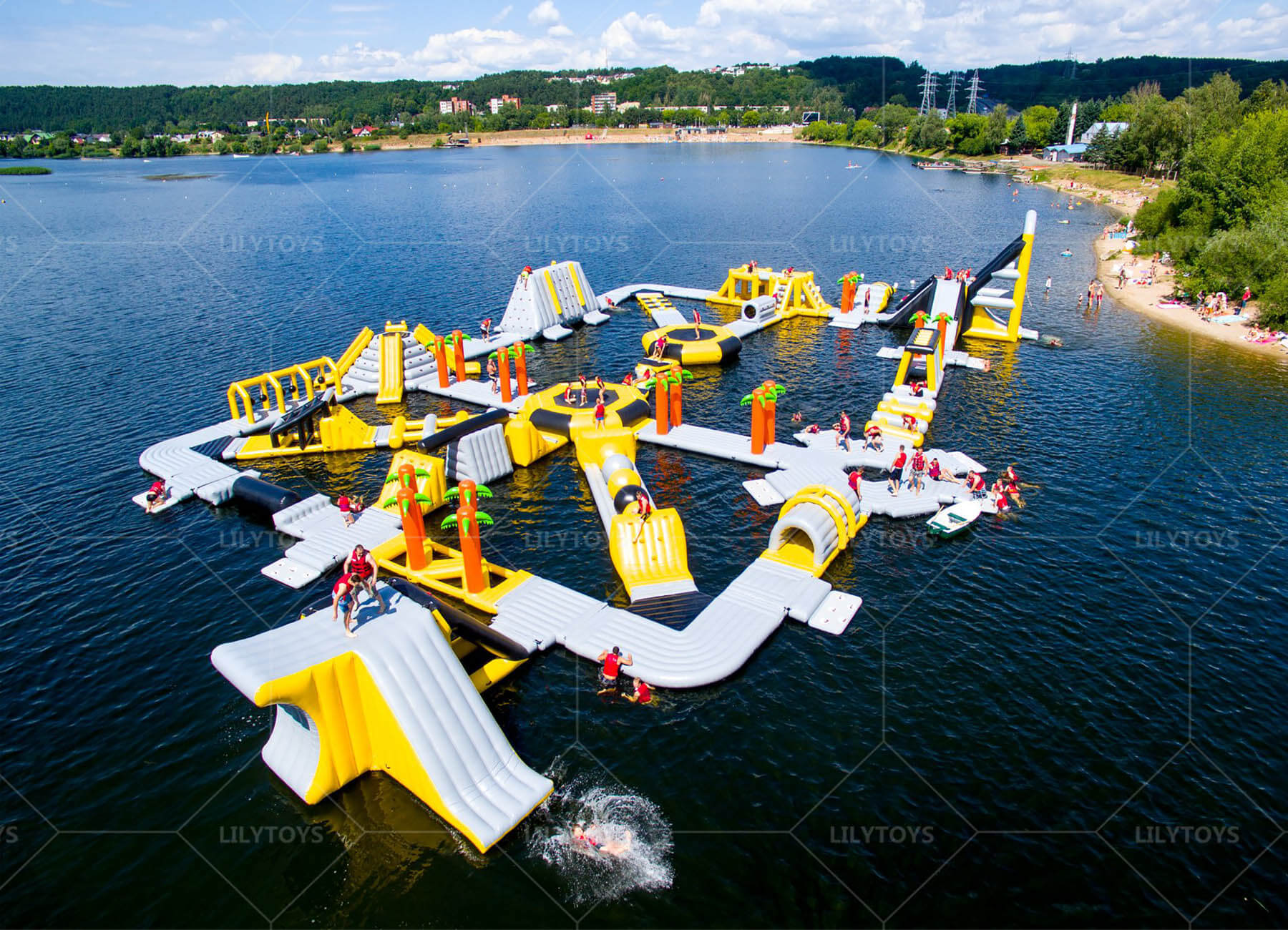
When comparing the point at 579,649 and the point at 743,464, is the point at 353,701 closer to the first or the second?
the point at 579,649

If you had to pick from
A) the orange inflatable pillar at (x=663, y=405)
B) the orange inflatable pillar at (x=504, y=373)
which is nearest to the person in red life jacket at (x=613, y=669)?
the orange inflatable pillar at (x=663, y=405)

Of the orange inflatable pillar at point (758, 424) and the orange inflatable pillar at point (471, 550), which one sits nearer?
the orange inflatable pillar at point (471, 550)

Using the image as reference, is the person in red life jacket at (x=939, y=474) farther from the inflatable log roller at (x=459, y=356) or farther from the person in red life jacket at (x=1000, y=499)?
the inflatable log roller at (x=459, y=356)

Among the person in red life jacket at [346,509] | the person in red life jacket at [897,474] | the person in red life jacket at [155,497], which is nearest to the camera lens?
the person in red life jacket at [346,509]

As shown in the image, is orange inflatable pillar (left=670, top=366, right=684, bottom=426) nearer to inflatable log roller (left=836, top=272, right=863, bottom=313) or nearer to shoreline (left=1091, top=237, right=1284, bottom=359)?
inflatable log roller (left=836, top=272, right=863, bottom=313)

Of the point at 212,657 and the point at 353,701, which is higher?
the point at 212,657

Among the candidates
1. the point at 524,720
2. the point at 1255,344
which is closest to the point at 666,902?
the point at 524,720
